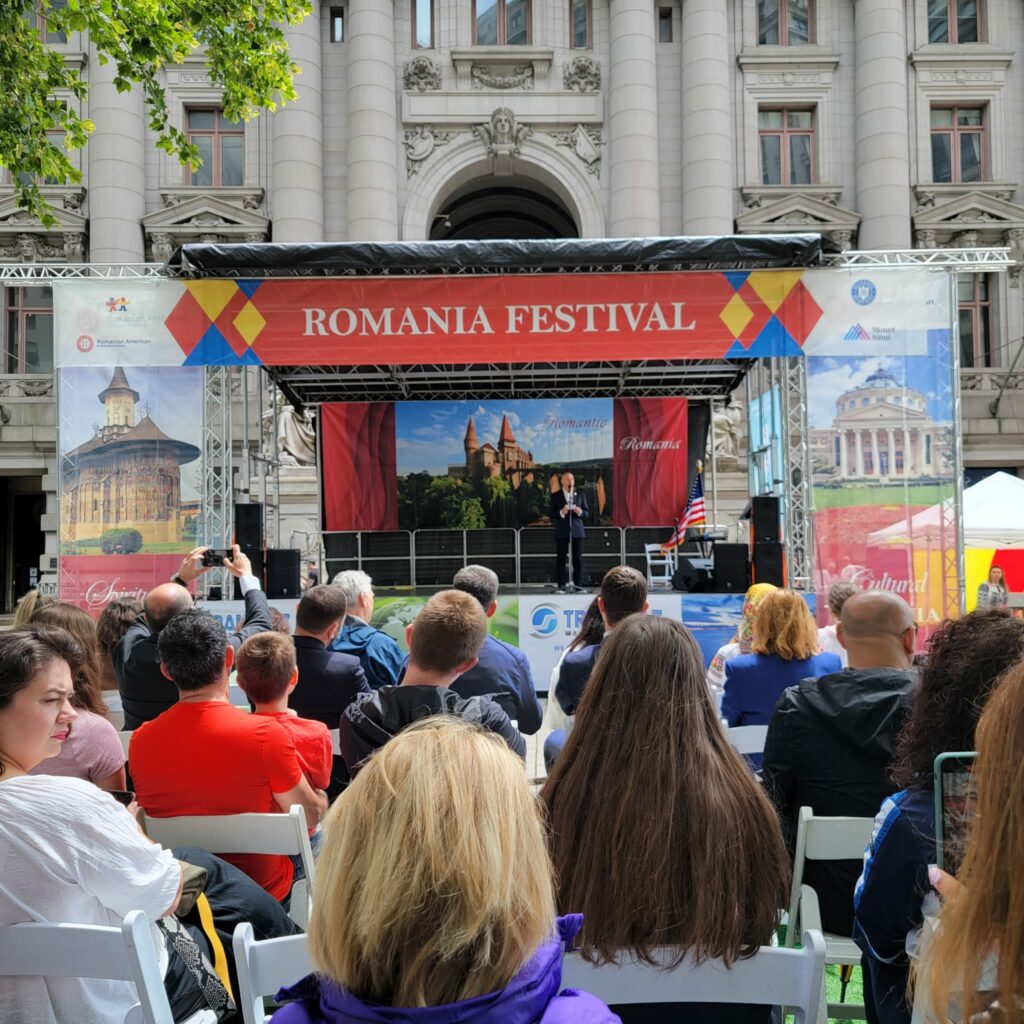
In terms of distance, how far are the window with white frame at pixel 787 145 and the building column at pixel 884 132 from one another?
1.51m

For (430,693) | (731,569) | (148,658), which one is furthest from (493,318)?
(430,693)

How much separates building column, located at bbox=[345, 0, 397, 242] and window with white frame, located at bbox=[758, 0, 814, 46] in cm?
1074

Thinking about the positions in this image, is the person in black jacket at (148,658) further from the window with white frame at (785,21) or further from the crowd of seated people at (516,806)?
the window with white frame at (785,21)

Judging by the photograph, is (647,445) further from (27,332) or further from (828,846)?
(27,332)

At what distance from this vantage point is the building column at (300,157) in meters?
25.7

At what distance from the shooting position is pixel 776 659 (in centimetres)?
443

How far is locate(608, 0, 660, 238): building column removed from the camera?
1022 inches

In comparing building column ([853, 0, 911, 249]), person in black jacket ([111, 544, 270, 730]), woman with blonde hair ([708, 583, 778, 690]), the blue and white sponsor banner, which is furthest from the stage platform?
building column ([853, 0, 911, 249])

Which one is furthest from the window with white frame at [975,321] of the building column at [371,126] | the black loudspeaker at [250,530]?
the black loudspeaker at [250,530]

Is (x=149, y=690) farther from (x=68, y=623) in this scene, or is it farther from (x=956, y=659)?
(x=956, y=659)

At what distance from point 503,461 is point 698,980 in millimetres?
15951

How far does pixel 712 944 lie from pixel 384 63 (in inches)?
1103

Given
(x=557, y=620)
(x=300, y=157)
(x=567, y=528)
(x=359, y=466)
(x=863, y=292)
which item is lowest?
(x=557, y=620)

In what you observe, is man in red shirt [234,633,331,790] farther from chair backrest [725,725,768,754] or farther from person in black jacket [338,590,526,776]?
chair backrest [725,725,768,754]
